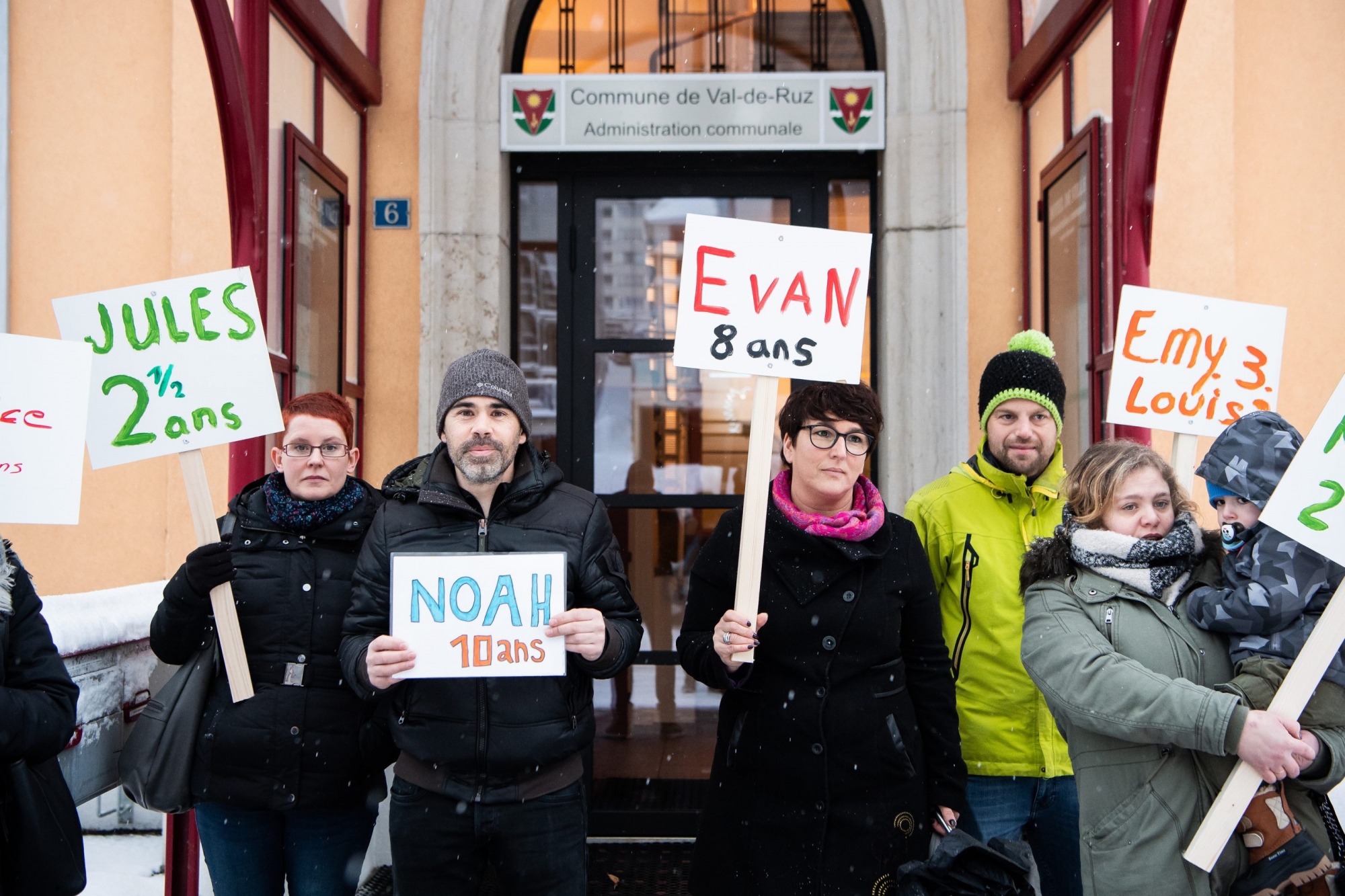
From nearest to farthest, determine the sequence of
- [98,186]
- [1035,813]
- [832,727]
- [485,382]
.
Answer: [832,727] < [485,382] < [1035,813] < [98,186]

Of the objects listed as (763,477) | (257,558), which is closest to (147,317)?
(257,558)

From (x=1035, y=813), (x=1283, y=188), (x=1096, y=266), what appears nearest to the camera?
(x=1035, y=813)

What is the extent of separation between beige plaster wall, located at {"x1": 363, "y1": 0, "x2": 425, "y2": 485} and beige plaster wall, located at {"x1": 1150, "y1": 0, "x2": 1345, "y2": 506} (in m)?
3.11

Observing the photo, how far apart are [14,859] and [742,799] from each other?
149 cm

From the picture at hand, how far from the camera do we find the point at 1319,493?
6.38 feet

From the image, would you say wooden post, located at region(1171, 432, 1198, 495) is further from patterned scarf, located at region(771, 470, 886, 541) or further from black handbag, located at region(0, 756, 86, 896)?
black handbag, located at region(0, 756, 86, 896)

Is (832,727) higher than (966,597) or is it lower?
lower

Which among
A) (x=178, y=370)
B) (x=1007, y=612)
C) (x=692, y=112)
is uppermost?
(x=692, y=112)

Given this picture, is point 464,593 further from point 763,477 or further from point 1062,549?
point 1062,549

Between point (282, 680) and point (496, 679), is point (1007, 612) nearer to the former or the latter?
point (496, 679)

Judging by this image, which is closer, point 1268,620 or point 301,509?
point 1268,620

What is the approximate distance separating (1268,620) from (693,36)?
3.79 m

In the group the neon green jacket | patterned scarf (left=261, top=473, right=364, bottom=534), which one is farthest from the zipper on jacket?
patterned scarf (left=261, top=473, right=364, bottom=534)

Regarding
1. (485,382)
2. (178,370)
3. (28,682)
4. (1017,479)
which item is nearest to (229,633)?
(28,682)
